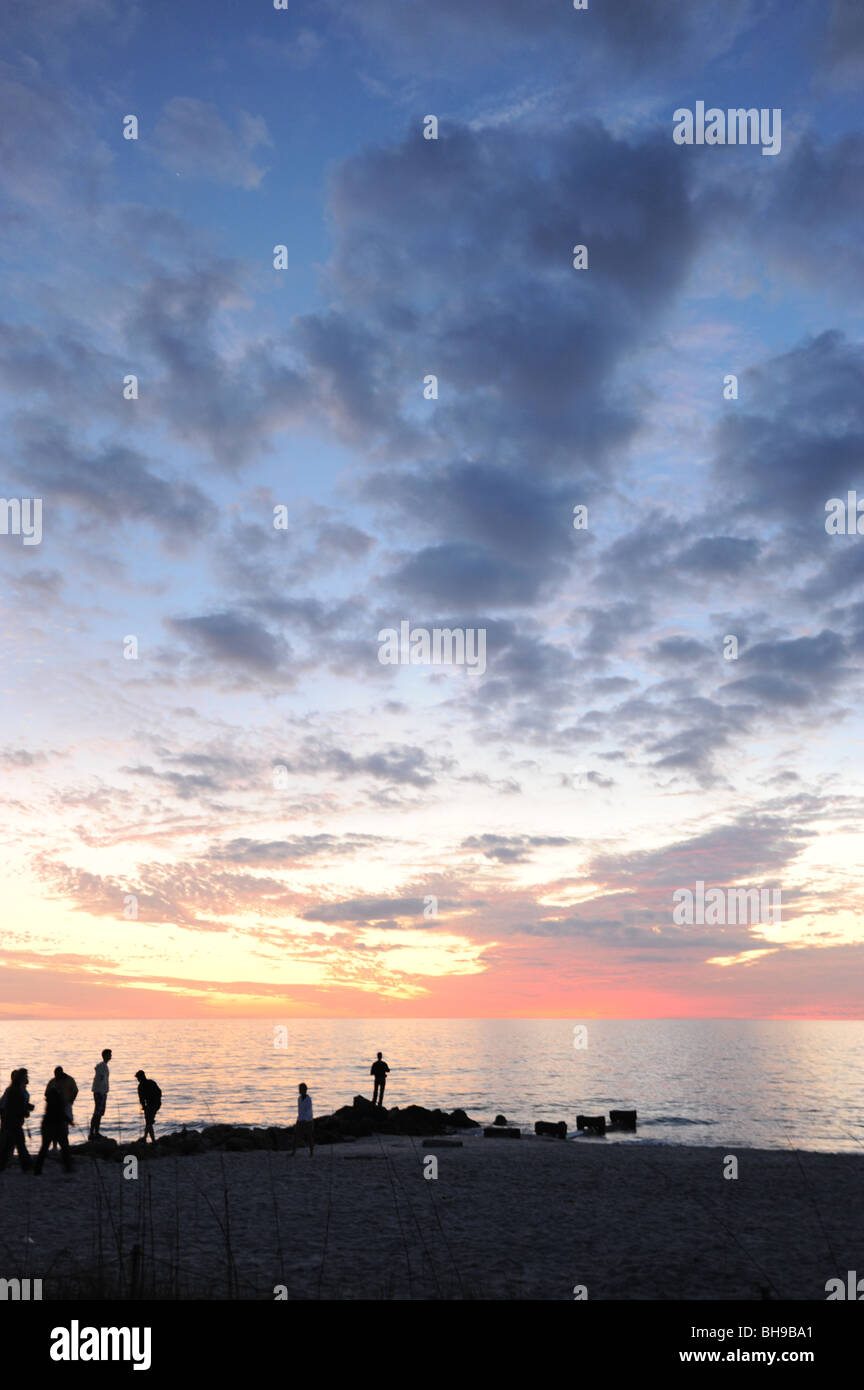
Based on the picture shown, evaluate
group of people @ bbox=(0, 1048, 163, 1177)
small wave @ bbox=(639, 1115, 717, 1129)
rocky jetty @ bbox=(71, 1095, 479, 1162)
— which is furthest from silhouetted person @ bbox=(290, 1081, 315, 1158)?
small wave @ bbox=(639, 1115, 717, 1129)

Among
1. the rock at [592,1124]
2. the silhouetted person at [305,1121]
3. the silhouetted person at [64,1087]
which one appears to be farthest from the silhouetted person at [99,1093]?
the rock at [592,1124]

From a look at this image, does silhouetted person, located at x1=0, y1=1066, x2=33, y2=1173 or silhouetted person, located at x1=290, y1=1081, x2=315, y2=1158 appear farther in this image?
silhouetted person, located at x1=290, y1=1081, x2=315, y2=1158

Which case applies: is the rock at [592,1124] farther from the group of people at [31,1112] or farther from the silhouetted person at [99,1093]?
the group of people at [31,1112]

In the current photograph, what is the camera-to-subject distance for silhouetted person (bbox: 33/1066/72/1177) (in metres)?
19.8

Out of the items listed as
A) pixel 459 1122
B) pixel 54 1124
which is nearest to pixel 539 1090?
pixel 459 1122

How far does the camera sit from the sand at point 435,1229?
11.8m

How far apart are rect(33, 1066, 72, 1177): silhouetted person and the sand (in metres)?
0.53

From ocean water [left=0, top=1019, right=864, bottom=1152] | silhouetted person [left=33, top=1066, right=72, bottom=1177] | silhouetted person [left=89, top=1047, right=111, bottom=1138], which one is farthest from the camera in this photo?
ocean water [left=0, top=1019, right=864, bottom=1152]

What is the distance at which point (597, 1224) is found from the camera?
16594 mm

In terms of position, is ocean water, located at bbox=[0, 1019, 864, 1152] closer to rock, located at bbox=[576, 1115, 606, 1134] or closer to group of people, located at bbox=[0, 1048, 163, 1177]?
rock, located at bbox=[576, 1115, 606, 1134]
